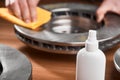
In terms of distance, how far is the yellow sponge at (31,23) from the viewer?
845mm

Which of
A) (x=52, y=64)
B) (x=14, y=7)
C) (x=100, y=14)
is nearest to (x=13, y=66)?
(x=52, y=64)

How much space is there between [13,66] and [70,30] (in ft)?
1.21

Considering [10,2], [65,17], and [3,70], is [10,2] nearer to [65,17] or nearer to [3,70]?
[65,17]

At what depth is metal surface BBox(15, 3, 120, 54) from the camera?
0.77m

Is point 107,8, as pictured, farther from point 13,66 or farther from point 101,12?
point 13,66

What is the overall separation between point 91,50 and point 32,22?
1.02 ft

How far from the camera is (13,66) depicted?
26.1 inches

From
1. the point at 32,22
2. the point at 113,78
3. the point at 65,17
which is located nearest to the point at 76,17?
Result: the point at 65,17

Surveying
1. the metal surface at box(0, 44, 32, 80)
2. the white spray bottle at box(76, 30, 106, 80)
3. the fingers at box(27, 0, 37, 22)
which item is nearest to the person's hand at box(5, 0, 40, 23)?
the fingers at box(27, 0, 37, 22)

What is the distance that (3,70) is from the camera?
2.15 feet

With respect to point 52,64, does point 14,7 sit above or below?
above

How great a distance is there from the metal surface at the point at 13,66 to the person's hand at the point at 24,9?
6.7 inches

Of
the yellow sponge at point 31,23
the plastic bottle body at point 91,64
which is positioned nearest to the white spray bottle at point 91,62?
the plastic bottle body at point 91,64

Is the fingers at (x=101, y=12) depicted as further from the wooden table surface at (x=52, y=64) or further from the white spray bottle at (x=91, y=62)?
the white spray bottle at (x=91, y=62)
